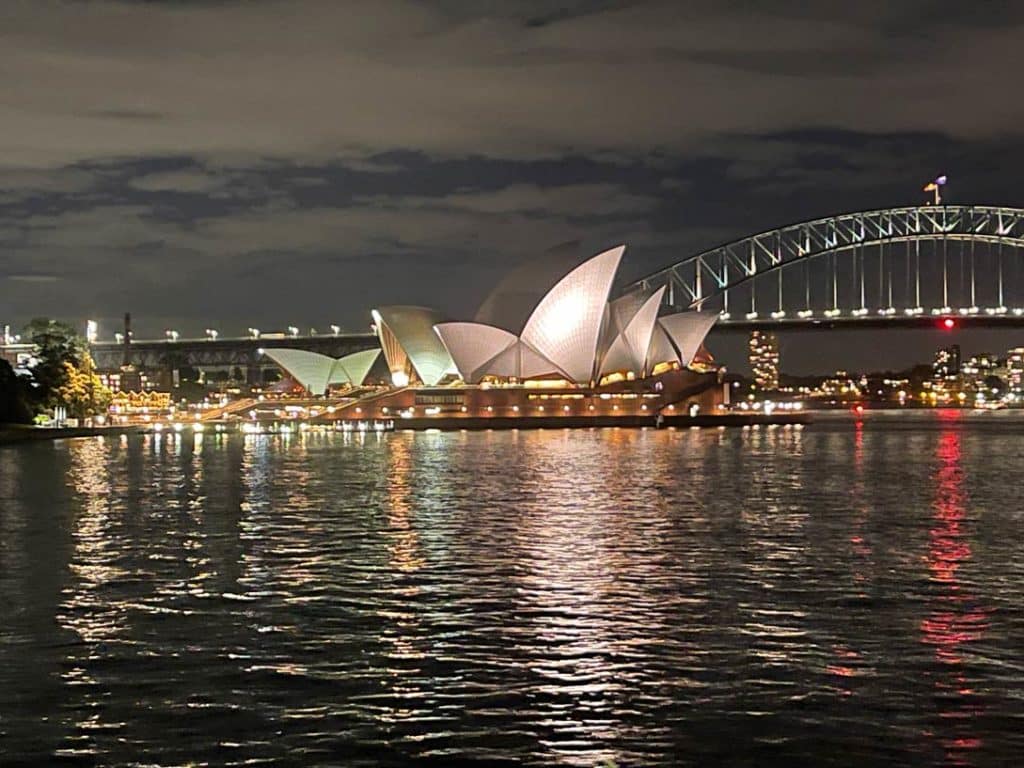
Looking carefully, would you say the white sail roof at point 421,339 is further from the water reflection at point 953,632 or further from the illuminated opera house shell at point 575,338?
the water reflection at point 953,632

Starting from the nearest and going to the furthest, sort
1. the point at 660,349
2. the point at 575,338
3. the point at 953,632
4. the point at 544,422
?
the point at 953,632 < the point at 575,338 < the point at 544,422 < the point at 660,349

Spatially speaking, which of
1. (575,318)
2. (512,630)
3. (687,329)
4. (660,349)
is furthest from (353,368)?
(512,630)

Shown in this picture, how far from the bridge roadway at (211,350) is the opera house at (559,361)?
21.1 m

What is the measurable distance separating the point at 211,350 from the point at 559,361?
76800 mm

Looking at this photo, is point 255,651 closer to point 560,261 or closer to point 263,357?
point 560,261

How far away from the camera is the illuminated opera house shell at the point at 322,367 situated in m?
149

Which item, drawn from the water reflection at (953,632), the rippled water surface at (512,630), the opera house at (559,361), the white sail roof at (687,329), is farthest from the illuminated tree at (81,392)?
the water reflection at (953,632)

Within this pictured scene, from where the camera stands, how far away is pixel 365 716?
12.2 meters

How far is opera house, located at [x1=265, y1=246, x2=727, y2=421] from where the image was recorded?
107 m

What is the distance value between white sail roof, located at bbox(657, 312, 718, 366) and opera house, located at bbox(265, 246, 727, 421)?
94mm

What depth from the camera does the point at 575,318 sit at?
10631cm

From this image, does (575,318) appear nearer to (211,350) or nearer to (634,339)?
(634,339)

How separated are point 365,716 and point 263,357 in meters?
169

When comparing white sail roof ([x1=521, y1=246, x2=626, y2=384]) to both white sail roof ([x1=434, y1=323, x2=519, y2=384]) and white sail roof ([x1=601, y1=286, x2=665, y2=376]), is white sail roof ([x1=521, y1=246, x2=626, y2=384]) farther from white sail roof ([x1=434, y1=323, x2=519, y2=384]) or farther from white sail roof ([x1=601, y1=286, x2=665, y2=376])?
white sail roof ([x1=434, y1=323, x2=519, y2=384])
